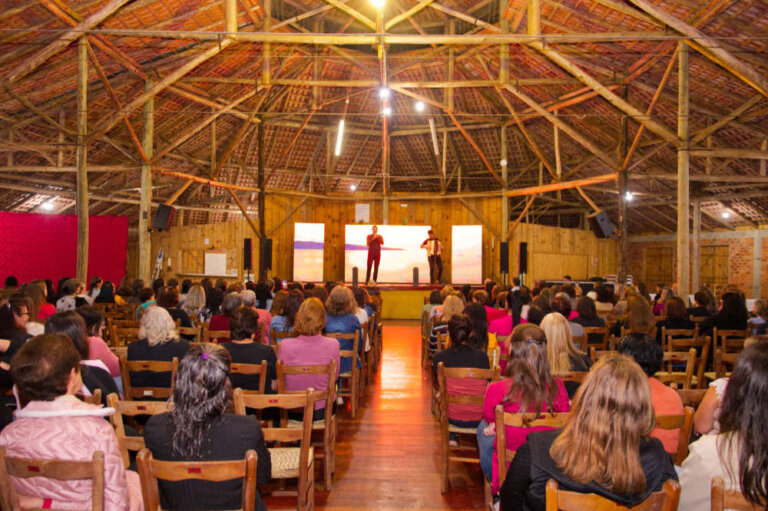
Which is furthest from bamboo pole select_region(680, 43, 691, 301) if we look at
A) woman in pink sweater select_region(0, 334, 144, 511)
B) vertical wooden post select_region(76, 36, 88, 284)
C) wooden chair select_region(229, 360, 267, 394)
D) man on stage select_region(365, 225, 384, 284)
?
vertical wooden post select_region(76, 36, 88, 284)

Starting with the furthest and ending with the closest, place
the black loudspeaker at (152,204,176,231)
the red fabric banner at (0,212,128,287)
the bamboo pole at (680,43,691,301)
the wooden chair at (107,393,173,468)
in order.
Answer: the black loudspeaker at (152,204,176,231)
the red fabric banner at (0,212,128,287)
the bamboo pole at (680,43,691,301)
the wooden chair at (107,393,173,468)

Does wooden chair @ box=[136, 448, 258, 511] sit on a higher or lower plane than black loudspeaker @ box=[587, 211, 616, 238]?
lower

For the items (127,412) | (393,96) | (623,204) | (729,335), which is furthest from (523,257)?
(127,412)

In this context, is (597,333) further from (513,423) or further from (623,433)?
(623,433)

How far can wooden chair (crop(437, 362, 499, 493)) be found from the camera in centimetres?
A: 371

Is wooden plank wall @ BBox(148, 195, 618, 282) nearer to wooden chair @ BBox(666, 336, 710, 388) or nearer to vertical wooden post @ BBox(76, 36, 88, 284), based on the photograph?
vertical wooden post @ BBox(76, 36, 88, 284)

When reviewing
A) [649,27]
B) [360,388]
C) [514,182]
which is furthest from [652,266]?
[360,388]

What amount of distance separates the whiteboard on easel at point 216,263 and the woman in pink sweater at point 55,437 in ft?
56.0

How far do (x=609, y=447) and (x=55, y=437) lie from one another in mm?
2051

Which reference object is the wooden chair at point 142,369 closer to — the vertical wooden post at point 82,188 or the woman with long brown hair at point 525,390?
the woman with long brown hair at point 525,390

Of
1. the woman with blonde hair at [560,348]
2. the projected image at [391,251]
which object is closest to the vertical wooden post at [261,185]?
the projected image at [391,251]

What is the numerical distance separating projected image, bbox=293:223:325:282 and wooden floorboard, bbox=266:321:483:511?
1150cm

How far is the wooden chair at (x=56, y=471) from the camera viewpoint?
196cm

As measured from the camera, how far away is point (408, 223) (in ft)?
63.3
